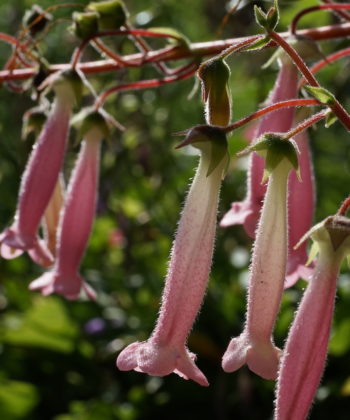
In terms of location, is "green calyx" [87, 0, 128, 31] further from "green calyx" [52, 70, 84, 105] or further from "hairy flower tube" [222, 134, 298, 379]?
"hairy flower tube" [222, 134, 298, 379]

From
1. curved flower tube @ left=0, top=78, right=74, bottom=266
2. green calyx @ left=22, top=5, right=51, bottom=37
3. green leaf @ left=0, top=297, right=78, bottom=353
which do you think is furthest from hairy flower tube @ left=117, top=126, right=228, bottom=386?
green leaf @ left=0, top=297, right=78, bottom=353

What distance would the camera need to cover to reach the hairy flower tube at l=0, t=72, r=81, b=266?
5.29 ft

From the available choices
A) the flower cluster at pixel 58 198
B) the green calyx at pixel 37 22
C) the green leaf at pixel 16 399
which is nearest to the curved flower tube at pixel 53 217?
the flower cluster at pixel 58 198

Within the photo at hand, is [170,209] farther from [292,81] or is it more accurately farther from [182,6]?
[292,81]

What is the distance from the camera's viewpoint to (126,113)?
3.25 meters

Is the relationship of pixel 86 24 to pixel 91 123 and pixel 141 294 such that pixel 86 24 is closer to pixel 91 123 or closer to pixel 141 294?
pixel 91 123

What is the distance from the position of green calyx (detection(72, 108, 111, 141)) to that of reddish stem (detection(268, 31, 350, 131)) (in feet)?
1.92

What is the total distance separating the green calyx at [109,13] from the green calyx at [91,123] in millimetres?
173

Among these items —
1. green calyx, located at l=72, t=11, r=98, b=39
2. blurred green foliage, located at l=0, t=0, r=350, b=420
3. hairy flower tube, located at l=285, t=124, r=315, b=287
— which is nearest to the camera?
hairy flower tube, located at l=285, t=124, r=315, b=287

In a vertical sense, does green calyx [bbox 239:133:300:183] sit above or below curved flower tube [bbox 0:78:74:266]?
above

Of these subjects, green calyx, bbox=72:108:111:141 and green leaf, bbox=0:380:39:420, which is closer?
green calyx, bbox=72:108:111:141

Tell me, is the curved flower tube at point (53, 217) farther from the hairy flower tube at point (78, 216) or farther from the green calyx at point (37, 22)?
the green calyx at point (37, 22)

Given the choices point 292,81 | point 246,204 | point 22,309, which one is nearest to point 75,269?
point 246,204

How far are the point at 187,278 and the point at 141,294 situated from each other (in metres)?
1.96
